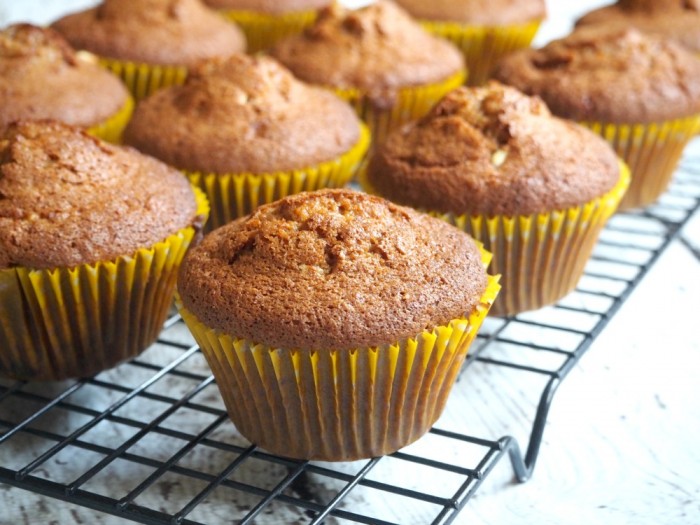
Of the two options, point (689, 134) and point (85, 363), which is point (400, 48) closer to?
point (689, 134)

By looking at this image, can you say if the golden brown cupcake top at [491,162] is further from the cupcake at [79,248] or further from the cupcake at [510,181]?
the cupcake at [79,248]

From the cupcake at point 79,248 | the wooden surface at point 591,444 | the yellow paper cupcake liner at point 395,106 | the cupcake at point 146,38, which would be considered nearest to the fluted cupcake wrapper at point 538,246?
the wooden surface at point 591,444

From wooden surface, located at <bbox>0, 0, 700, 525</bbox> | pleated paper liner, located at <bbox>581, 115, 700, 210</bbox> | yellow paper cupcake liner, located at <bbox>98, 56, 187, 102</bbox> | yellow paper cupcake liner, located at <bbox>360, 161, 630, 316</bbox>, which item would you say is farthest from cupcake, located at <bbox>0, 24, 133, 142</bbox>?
pleated paper liner, located at <bbox>581, 115, 700, 210</bbox>

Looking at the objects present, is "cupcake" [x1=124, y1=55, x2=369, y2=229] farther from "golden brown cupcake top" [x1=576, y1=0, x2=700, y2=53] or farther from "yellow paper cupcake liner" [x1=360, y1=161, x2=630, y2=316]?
"golden brown cupcake top" [x1=576, y1=0, x2=700, y2=53]

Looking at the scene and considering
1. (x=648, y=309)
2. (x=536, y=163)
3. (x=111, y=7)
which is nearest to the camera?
(x=536, y=163)

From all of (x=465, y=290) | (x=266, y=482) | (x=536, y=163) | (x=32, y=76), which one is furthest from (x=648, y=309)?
(x=32, y=76)

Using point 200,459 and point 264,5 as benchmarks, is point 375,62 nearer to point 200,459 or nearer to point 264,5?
point 264,5
